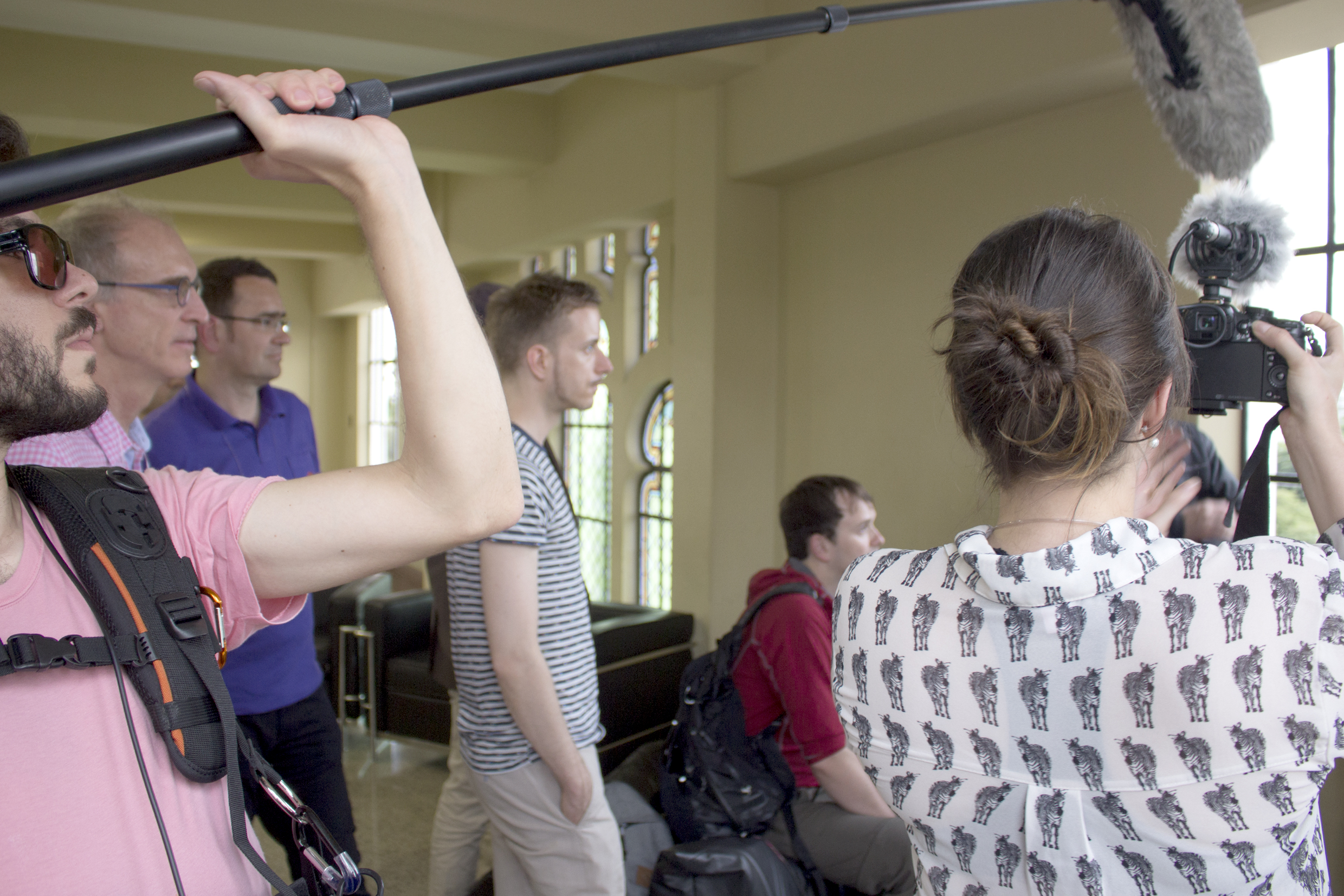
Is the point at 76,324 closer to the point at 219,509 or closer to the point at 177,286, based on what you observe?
the point at 219,509

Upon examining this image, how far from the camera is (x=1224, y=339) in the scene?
1113 millimetres

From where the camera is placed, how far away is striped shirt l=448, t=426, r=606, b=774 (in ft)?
5.80

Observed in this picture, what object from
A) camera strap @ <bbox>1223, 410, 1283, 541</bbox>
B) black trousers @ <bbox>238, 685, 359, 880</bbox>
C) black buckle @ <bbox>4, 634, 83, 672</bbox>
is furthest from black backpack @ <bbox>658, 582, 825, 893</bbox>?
black buckle @ <bbox>4, 634, 83, 672</bbox>

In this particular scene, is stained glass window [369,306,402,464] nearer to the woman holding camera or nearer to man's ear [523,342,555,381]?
man's ear [523,342,555,381]

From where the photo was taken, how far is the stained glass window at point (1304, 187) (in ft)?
8.39

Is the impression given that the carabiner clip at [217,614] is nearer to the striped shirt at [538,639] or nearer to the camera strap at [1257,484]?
the striped shirt at [538,639]

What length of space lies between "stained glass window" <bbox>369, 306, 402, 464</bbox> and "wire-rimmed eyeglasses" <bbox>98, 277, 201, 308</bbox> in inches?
348

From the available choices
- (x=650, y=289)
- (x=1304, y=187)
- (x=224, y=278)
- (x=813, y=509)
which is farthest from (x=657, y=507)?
(x=1304, y=187)

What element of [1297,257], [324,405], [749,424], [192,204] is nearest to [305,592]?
[1297,257]

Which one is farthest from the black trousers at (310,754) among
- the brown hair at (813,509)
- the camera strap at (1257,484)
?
the camera strap at (1257,484)

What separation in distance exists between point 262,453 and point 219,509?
1475mm

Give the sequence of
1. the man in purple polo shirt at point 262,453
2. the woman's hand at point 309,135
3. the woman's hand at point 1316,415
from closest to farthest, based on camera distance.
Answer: the woman's hand at point 309,135 → the woman's hand at point 1316,415 → the man in purple polo shirt at point 262,453

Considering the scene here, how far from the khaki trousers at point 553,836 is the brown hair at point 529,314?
2.71 ft

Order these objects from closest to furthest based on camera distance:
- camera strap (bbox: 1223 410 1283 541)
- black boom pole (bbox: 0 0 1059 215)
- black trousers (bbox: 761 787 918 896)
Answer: black boom pole (bbox: 0 0 1059 215), camera strap (bbox: 1223 410 1283 541), black trousers (bbox: 761 787 918 896)
